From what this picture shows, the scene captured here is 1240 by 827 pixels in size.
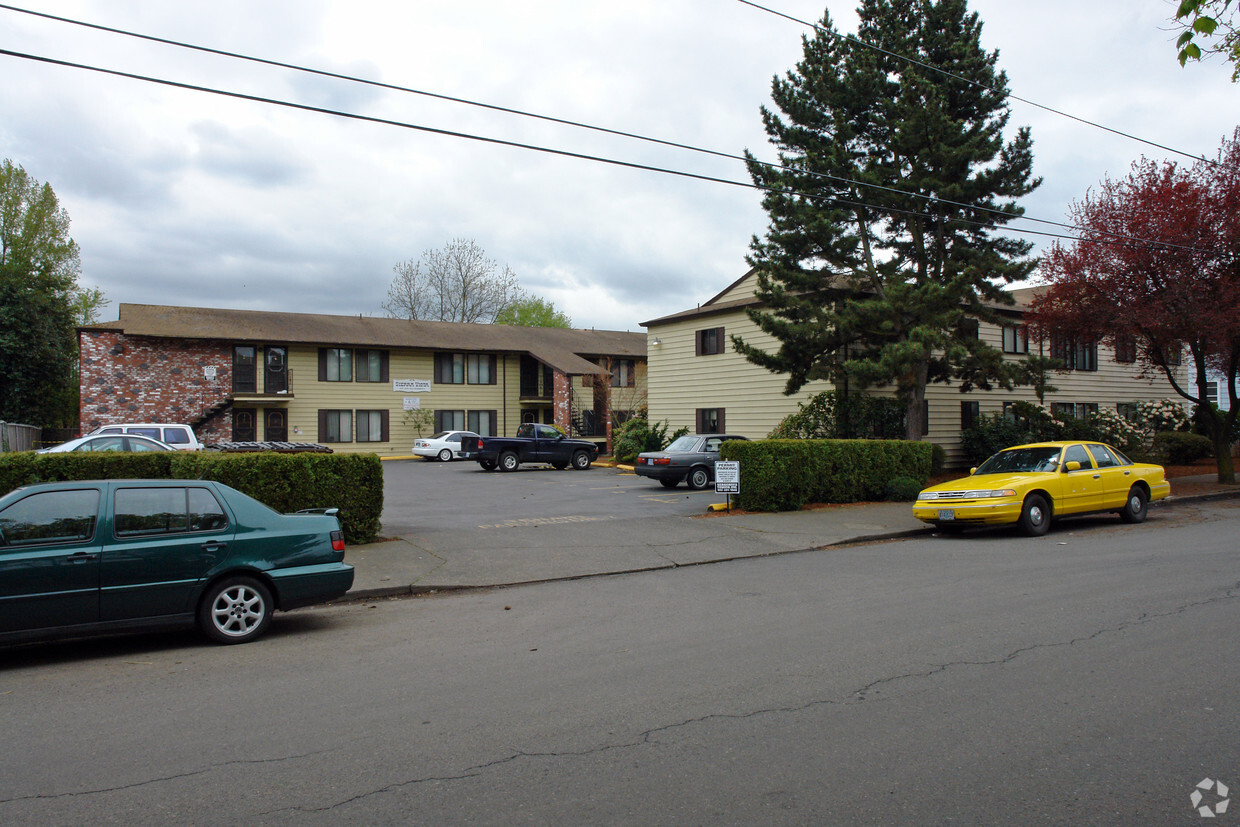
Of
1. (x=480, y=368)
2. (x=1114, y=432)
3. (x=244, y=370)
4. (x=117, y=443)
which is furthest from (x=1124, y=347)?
(x=244, y=370)

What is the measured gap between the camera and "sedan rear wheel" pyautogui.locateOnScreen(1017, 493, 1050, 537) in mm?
13539

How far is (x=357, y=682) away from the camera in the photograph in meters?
5.98

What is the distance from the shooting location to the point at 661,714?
5070mm

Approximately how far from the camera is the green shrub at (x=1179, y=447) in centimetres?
2889

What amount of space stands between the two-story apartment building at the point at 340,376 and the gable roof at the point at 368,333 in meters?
0.09

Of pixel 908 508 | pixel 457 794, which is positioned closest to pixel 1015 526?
pixel 908 508

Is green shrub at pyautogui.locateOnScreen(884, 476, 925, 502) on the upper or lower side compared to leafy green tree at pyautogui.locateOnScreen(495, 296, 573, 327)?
lower

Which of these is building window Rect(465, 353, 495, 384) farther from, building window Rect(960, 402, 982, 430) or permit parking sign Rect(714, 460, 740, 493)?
permit parking sign Rect(714, 460, 740, 493)

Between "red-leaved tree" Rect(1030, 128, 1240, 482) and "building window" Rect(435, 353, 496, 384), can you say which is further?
"building window" Rect(435, 353, 496, 384)

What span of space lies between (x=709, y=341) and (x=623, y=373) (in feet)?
51.8

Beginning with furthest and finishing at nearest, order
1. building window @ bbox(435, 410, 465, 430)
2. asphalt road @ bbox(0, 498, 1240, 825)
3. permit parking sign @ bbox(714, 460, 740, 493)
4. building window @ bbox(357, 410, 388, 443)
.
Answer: building window @ bbox(435, 410, 465, 430), building window @ bbox(357, 410, 388, 443), permit parking sign @ bbox(714, 460, 740, 493), asphalt road @ bbox(0, 498, 1240, 825)

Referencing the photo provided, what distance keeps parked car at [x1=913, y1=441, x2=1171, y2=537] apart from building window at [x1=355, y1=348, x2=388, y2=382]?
1242 inches

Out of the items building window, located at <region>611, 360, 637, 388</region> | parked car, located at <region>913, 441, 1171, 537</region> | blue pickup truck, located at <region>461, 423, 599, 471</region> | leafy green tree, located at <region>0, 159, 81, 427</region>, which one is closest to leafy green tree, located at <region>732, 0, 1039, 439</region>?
parked car, located at <region>913, 441, 1171, 537</region>

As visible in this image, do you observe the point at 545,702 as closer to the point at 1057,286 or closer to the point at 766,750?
the point at 766,750
